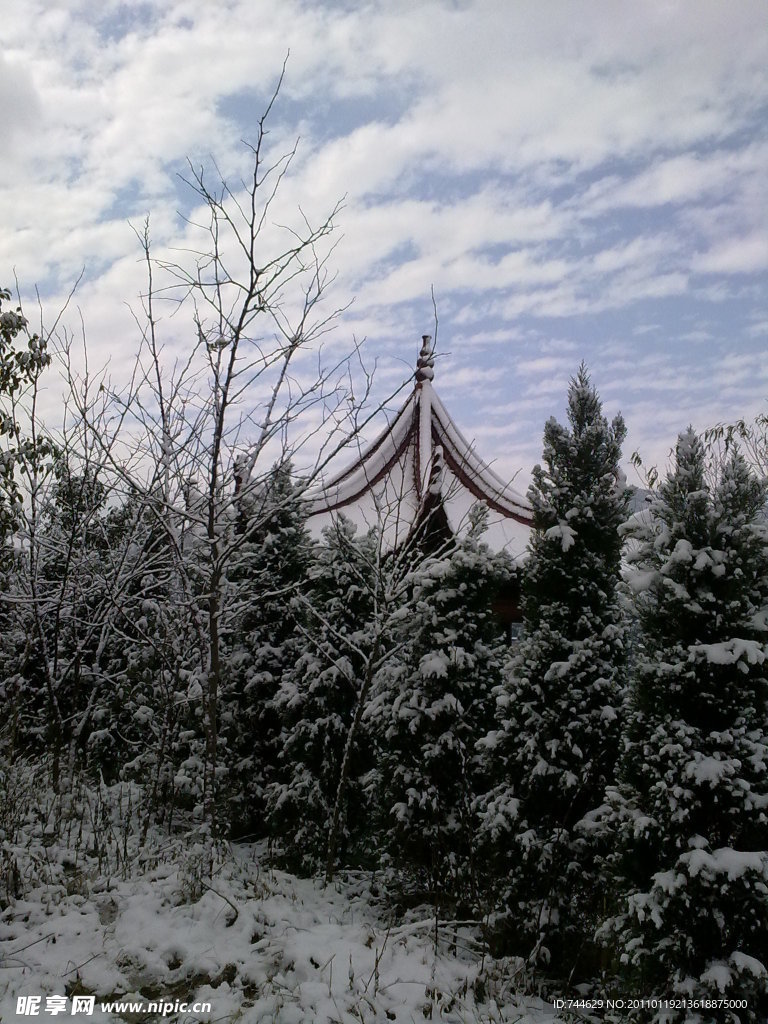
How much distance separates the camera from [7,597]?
6523mm

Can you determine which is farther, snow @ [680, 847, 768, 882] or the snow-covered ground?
the snow-covered ground

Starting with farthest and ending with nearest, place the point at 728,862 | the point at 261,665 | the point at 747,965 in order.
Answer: the point at 261,665
the point at 728,862
the point at 747,965

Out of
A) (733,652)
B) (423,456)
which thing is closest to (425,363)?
(423,456)

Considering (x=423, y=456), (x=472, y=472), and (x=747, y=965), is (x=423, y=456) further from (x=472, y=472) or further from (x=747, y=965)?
(x=747, y=965)

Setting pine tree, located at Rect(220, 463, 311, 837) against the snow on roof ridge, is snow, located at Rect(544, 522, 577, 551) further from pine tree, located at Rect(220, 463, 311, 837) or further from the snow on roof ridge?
pine tree, located at Rect(220, 463, 311, 837)

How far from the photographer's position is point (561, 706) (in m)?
5.67

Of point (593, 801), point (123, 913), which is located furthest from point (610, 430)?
point (123, 913)

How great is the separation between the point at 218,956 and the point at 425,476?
556cm

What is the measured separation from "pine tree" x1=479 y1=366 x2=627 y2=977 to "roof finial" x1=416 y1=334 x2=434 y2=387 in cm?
230

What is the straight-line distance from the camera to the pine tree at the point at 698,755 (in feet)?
12.6

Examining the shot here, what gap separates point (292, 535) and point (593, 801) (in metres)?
4.88

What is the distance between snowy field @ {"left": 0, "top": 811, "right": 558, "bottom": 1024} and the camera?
391cm

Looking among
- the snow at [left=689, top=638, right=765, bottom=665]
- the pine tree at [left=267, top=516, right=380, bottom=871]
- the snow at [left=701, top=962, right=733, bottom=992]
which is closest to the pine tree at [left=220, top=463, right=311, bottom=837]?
the pine tree at [left=267, top=516, right=380, bottom=871]

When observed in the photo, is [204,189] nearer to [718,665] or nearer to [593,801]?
[718,665]
